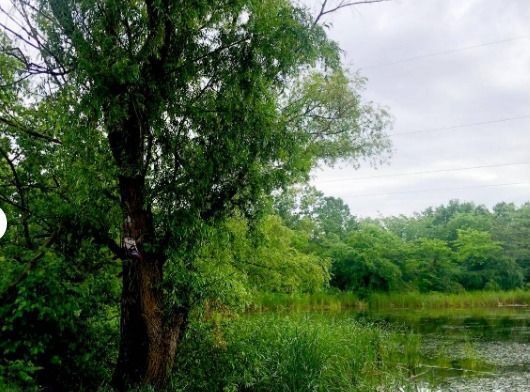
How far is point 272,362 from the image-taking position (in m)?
7.42

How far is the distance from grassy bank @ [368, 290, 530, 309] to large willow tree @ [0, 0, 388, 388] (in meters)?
21.3

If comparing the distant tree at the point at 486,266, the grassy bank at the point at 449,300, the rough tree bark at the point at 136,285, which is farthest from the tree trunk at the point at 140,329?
the distant tree at the point at 486,266

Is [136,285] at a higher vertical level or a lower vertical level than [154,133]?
lower

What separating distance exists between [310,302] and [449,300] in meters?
7.69

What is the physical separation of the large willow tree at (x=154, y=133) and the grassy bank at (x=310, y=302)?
12286 millimetres

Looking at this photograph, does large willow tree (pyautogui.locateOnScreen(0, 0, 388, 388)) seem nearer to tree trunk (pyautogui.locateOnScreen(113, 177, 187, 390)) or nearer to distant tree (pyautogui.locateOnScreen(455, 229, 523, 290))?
tree trunk (pyautogui.locateOnScreen(113, 177, 187, 390))

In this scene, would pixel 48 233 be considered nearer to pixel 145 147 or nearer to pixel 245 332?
pixel 145 147

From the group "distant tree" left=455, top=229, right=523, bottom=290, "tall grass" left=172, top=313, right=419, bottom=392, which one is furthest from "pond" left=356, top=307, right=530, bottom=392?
"distant tree" left=455, top=229, right=523, bottom=290

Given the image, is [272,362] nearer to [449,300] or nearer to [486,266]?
[449,300]

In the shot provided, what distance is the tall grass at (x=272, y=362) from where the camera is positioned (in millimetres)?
6996

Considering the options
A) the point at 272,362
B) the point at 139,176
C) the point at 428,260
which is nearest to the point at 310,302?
the point at 428,260

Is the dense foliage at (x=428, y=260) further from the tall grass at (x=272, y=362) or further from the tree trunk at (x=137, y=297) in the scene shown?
the tree trunk at (x=137, y=297)

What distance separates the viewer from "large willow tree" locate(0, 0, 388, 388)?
5.94 m

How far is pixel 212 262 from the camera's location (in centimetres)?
821
